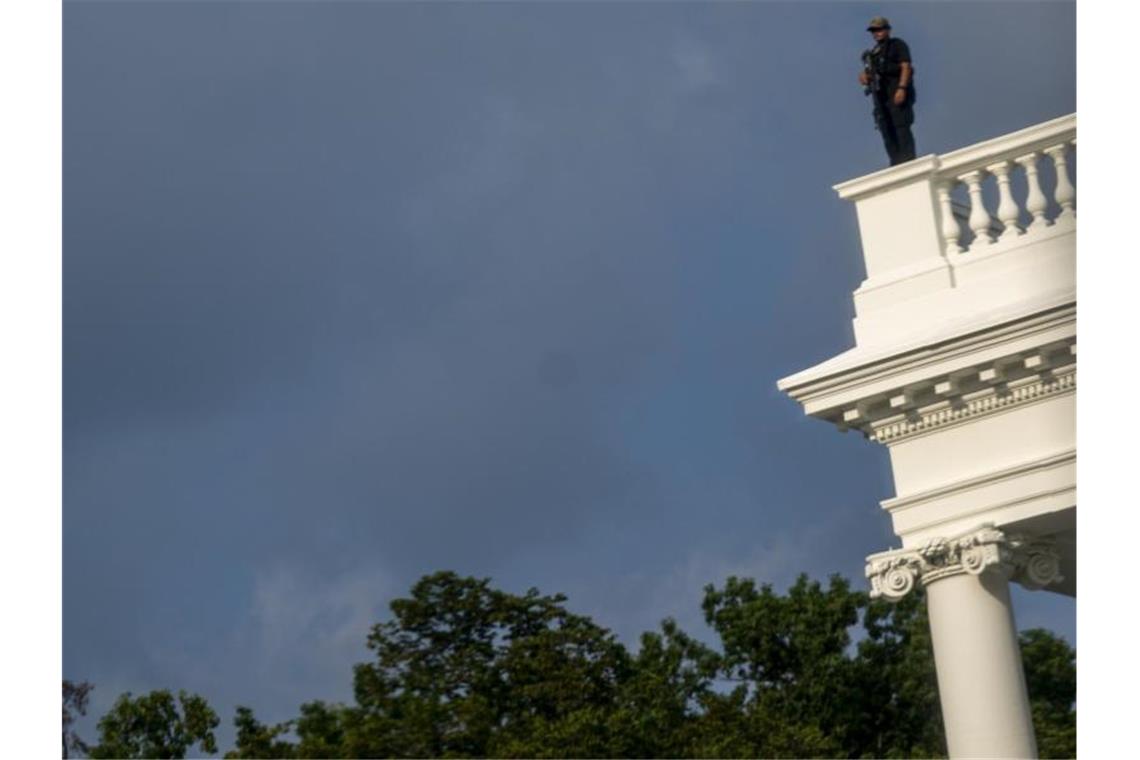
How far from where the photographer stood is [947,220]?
3191cm

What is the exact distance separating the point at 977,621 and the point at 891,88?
6.76 m

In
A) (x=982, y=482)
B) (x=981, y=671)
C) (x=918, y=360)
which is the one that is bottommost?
(x=981, y=671)

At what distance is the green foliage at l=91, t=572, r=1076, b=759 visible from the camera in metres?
59.6

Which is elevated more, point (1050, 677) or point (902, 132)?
point (902, 132)

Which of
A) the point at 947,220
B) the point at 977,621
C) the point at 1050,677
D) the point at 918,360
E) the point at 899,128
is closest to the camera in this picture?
the point at 977,621

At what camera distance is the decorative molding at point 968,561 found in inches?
1203

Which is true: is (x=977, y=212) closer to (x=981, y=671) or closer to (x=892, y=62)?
(x=892, y=62)

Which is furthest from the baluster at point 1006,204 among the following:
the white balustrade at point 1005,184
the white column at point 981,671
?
the white column at point 981,671

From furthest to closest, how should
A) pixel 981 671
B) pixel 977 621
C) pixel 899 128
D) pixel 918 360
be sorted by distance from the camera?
1. pixel 899 128
2. pixel 918 360
3. pixel 977 621
4. pixel 981 671

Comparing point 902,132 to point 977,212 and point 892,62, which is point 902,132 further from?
point 977,212

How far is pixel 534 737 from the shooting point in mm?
58969

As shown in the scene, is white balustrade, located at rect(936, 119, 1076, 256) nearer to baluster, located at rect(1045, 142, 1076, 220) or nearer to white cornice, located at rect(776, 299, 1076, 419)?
baluster, located at rect(1045, 142, 1076, 220)

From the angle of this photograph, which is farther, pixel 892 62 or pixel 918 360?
pixel 892 62

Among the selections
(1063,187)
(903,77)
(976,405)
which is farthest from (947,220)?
(976,405)
